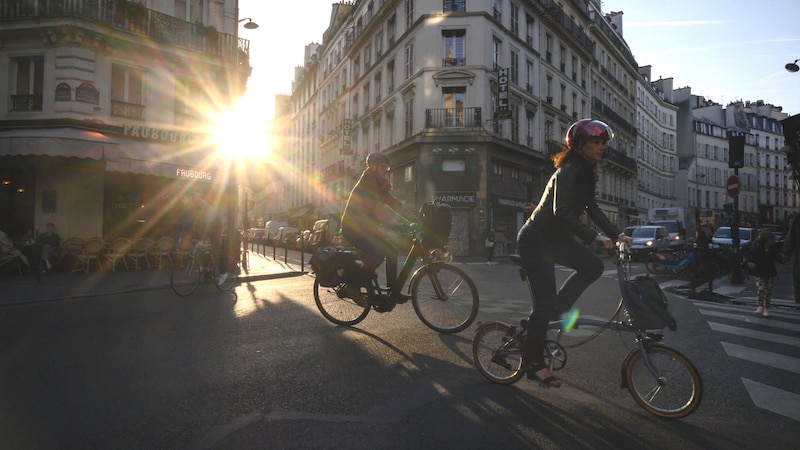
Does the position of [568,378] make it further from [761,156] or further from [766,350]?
[761,156]

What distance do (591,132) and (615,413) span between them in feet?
5.96

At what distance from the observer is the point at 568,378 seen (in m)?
3.83

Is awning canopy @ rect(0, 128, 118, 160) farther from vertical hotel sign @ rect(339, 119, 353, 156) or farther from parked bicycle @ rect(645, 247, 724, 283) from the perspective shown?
vertical hotel sign @ rect(339, 119, 353, 156)

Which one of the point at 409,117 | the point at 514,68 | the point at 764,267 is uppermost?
the point at 514,68

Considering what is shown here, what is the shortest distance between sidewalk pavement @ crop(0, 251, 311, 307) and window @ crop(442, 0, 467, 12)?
1969 cm

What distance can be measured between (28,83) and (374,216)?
1761 cm

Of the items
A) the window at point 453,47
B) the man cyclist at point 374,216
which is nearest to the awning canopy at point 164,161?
the man cyclist at point 374,216

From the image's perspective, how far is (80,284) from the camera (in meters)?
10.8

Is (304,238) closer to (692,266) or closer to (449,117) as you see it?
(449,117)

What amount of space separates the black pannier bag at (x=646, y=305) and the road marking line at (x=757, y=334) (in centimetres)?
371

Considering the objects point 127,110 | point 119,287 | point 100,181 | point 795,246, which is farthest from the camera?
point 127,110

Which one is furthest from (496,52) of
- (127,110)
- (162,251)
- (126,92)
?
(162,251)

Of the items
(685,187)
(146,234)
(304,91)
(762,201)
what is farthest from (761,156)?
(146,234)

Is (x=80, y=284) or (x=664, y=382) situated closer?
(x=664, y=382)
